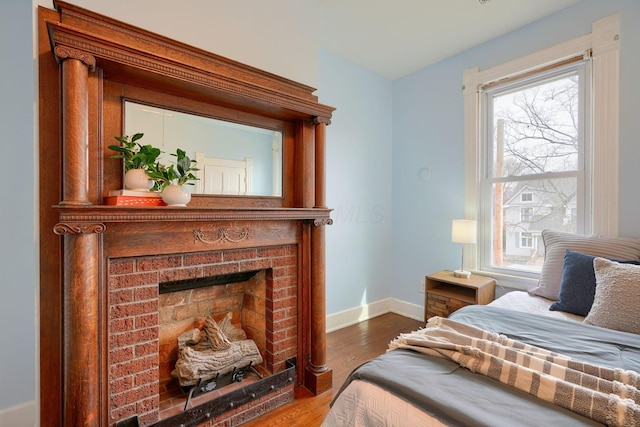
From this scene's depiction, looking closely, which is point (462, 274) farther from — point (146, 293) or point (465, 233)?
point (146, 293)

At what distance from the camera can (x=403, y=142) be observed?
11.5ft

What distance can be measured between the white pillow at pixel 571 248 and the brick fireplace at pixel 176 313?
5.96ft

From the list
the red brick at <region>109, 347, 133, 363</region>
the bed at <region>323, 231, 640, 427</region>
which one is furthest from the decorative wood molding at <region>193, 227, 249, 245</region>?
the bed at <region>323, 231, 640, 427</region>

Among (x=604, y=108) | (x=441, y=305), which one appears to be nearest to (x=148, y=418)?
(x=441, y=305)

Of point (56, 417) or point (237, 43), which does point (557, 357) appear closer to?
point (56, 417)

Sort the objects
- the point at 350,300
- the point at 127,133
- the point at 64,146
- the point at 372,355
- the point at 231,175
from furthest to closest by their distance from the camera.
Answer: the point at 350,300
the point at 372,355
the point at 231,175
the point at 127,133
the point at 64,146

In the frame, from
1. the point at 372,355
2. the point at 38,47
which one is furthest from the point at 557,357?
the point at 38,47

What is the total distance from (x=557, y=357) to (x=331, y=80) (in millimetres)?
2812

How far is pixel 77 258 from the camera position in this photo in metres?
1.23

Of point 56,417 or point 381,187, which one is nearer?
point 56,417

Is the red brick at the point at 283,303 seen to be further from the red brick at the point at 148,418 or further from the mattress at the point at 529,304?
the mattress at the point at 529,304

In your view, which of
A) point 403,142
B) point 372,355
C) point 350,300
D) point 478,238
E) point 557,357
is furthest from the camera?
point 403,142

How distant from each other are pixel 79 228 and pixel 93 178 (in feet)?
1.00

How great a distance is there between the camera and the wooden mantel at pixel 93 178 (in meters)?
1.23
